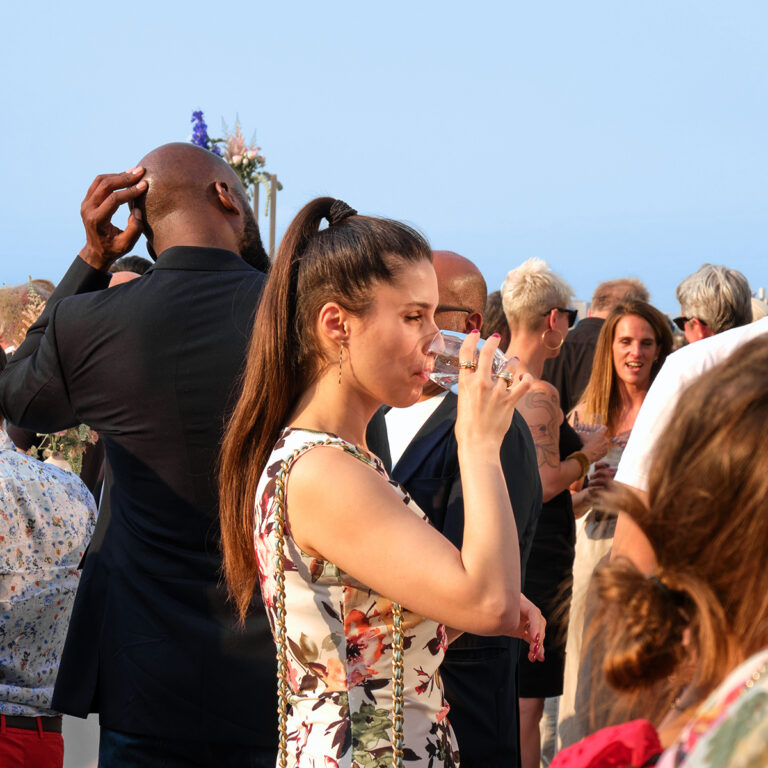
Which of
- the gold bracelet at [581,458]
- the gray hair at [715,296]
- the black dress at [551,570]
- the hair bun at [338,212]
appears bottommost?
the black dress at [551,570]

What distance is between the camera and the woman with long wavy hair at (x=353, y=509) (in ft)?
5.38

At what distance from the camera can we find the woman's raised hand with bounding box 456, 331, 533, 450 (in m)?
1.71

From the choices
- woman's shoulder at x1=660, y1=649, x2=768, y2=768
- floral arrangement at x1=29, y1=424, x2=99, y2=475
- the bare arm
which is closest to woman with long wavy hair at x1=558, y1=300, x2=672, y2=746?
the bare arm

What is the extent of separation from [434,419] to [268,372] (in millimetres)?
981

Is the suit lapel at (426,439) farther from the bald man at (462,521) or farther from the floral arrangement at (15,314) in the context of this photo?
the floral arrangement at (15,314)

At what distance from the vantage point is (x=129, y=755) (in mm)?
2482

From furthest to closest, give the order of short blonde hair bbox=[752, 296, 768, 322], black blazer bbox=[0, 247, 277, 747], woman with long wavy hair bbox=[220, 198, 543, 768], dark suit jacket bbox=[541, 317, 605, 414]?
short blonde hair bbox=[752, 296, 768, 322]
dark suit jacket bbox=[541, 317, 605, 414]
black blazer bbox=[0, 247, 277, 747]
woman with long wavy hair bbox=[220, 198, 543, 768]

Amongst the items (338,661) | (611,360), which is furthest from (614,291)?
(338,661)

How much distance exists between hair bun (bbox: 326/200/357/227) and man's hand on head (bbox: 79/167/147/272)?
98cm

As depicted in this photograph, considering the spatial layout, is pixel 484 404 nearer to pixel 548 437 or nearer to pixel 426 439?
pixel 426 439

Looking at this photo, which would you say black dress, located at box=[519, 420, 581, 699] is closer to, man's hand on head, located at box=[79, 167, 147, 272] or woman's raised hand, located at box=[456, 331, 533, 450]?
man's hand on head, located at box=[79, 167, 147, 272]

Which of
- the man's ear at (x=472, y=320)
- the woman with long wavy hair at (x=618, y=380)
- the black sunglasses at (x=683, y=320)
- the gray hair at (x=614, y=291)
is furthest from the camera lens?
the gray hair at (x=614, y=291)

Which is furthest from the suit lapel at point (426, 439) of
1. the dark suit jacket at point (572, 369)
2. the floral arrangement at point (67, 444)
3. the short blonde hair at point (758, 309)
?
the short blonde hair at point (758, 309)

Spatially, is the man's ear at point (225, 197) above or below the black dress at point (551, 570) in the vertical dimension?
above
